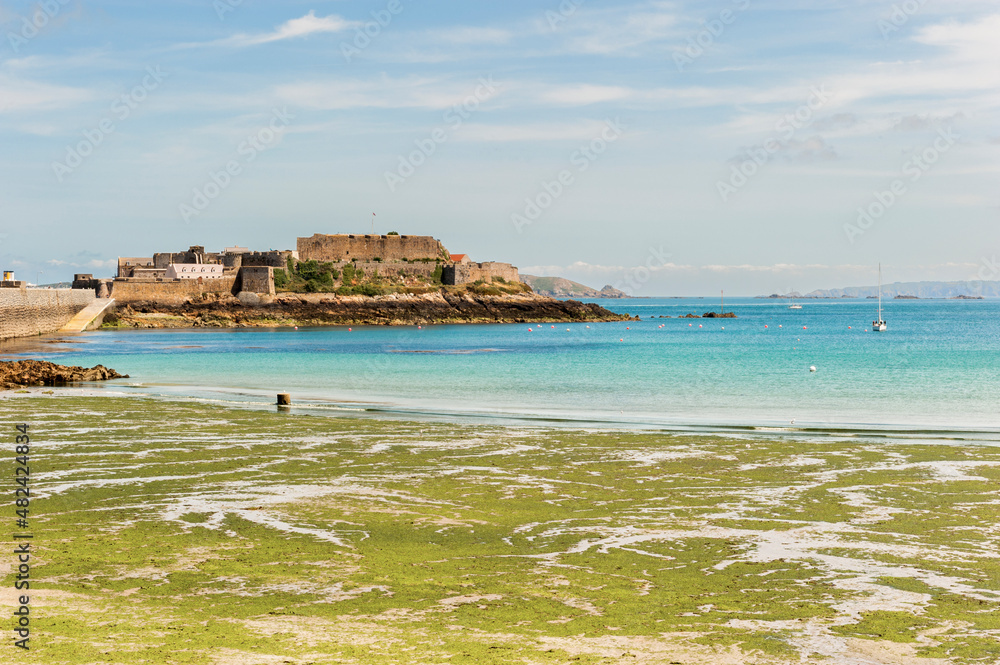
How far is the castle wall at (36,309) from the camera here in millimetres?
47719

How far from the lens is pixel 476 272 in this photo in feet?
320

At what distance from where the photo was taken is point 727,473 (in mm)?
11609

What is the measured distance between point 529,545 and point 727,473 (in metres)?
4.49

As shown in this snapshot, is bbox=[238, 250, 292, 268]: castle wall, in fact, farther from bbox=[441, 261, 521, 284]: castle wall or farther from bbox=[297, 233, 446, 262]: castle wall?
bbox=[441, 261, 521, 284]: castle wall

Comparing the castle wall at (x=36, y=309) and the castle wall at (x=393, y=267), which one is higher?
the castle wall at (x=393, y=267)

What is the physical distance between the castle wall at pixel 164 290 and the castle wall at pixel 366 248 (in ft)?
38.1

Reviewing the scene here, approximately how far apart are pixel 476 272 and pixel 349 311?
1718 centimetres

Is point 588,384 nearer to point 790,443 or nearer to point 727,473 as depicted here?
point 790,443

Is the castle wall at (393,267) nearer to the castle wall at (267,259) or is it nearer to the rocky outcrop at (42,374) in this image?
the castle wall at (267,259)

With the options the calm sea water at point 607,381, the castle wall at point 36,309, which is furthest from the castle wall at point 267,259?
the calm sea water at point 607,381

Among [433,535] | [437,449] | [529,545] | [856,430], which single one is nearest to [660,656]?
[529,545]

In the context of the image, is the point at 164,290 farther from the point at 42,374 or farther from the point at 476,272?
the point at 42,374

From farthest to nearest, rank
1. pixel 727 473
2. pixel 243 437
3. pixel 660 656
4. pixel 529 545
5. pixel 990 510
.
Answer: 1. pixel 243 437
2. pixel 727 473
3. pixel 990 510
4. pixel 529 545
5. pixel 660 656

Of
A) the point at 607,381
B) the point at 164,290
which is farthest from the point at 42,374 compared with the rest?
the point at 164,290
